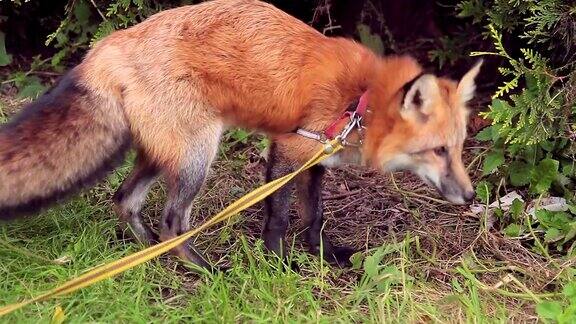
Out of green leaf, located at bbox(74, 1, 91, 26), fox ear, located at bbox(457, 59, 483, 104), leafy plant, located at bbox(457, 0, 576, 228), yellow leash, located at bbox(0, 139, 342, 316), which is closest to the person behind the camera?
yellow leash, located at bbox(0, 139, 342, 316)

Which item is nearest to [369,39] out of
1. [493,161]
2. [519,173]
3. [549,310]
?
[493,161]

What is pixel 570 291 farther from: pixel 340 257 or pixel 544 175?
pixel 340 257

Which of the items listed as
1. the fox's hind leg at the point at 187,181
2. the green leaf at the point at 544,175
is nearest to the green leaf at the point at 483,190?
the green leaf at the point at 544,175

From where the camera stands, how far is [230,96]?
407cm

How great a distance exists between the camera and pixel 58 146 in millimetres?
3799

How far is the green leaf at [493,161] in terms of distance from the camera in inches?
189

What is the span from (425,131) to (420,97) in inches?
7.4

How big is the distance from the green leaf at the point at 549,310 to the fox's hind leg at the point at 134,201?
7.07ft

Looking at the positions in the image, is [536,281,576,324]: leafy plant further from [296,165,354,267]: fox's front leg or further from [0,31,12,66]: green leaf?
[0,31,12,66]: green leaf

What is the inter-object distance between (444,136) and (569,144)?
1.18 m

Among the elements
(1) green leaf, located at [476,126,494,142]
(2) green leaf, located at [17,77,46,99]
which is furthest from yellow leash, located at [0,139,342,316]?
(2) green leaf, located at [17,77,46,99]

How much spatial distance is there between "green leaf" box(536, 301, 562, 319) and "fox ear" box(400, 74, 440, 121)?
108 cm

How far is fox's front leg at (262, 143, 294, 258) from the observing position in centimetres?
423

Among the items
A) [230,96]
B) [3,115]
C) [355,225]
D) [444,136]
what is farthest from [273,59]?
[3,115]
